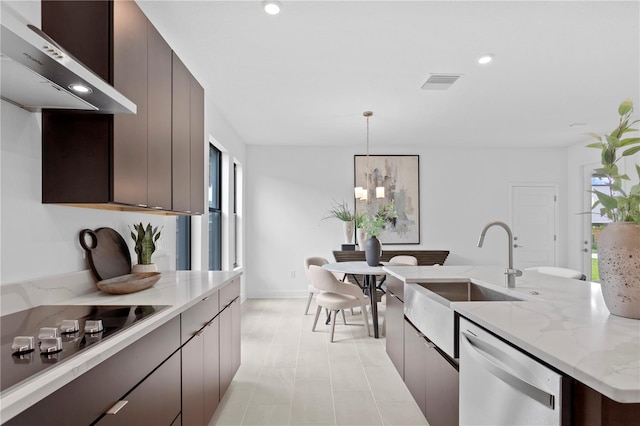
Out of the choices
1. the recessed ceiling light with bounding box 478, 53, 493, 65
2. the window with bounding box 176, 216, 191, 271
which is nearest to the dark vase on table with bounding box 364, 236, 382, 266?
the window with bounding box 176, 216, 191, 271

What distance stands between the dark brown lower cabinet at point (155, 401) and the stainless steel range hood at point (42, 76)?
1.04 metres

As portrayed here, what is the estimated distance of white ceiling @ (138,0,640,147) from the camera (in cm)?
232

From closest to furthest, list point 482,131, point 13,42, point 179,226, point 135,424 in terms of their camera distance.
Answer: point 13,42 → point 135,424 → point 179,226 → point 482,131

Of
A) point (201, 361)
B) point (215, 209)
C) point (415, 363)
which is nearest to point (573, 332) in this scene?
point (415, 363)

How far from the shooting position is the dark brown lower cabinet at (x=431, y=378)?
167cm

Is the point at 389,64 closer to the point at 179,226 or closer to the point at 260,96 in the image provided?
the point at 260,96

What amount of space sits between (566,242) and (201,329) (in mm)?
6698

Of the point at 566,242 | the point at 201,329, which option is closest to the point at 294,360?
the point at 201,329

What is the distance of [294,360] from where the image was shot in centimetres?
329

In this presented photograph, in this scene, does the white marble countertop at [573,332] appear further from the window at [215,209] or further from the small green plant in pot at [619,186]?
the window at [215,209]

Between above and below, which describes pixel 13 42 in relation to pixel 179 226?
above

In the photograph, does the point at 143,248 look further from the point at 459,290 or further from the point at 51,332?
the point at 459,290

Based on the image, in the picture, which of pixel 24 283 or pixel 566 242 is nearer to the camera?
pixel 24 283

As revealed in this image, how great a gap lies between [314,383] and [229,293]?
0.97 m
